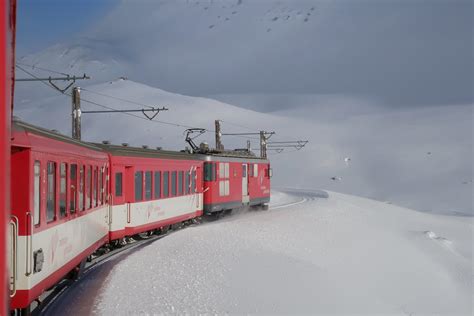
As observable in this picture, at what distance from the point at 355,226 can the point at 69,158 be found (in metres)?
26.0

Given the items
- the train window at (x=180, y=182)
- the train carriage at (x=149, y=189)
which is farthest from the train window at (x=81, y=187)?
the train window at (x=180, y=182)

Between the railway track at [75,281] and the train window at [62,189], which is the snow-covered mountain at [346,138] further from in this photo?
the train window at [62,189]

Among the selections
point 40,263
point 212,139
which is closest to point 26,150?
point 40,263

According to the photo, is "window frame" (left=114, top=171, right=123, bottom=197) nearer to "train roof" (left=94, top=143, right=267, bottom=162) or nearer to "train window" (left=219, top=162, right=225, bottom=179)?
"train roof" (left=94, top=143, right=267, bottom=162)

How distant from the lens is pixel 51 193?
29.6ft

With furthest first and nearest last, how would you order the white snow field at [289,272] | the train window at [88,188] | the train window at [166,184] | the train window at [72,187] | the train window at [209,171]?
the train window at [209,171] < the train window at [166,184] < the train window at [88,188] < the white snow field at [289,272] < the train window at [72,187]

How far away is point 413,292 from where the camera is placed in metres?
24.8

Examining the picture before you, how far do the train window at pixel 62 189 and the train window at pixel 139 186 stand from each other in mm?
7727

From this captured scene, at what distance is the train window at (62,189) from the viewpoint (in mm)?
9609

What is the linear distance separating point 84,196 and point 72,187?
4.20 feet

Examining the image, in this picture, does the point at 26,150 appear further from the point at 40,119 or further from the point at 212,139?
the point at 40,119

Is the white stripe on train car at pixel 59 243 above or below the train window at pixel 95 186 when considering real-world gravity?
below

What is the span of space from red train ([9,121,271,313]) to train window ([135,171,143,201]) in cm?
3

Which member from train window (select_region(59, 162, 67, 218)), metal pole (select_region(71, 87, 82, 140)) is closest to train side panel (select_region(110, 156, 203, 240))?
metal pole (select_region(71, 87, 82, 140))
